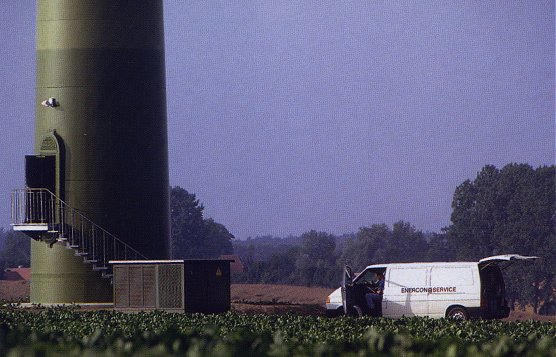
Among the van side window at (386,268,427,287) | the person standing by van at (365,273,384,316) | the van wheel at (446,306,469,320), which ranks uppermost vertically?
the van side window at (386,268,427,287)

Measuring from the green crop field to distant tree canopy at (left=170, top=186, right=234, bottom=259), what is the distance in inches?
3414

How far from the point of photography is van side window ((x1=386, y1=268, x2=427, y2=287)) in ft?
115

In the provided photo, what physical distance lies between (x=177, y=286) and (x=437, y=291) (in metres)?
7.45

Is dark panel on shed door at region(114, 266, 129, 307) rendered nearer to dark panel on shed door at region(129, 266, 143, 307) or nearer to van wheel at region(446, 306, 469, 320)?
dark panel on shed door at region(129, 266, 143, 307)

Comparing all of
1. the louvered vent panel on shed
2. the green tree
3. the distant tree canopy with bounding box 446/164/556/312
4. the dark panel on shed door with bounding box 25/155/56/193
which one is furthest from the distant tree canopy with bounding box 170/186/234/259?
the louvered vent panel on shed

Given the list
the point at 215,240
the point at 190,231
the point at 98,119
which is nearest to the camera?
the point at 98,119

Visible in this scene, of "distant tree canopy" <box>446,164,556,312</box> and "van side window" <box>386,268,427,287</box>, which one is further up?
"distant tree canopy" <box>446,164,556,312</box>

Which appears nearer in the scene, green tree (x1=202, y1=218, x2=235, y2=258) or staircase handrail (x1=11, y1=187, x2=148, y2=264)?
staircase handrail (x1=11, y1=187, x2=148, y2=264)

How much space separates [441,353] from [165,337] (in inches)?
128

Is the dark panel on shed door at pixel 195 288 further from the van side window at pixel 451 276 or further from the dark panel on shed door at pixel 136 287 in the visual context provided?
the van side window at pixel 451 276

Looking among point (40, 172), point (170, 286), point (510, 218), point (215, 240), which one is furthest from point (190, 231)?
point (170, 286)

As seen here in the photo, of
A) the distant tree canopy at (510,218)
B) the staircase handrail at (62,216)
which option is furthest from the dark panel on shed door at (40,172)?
the distant tree canopy at (510,218)

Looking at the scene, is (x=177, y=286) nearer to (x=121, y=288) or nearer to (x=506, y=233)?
(x=121, y=288)

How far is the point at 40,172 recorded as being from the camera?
41406 mm
